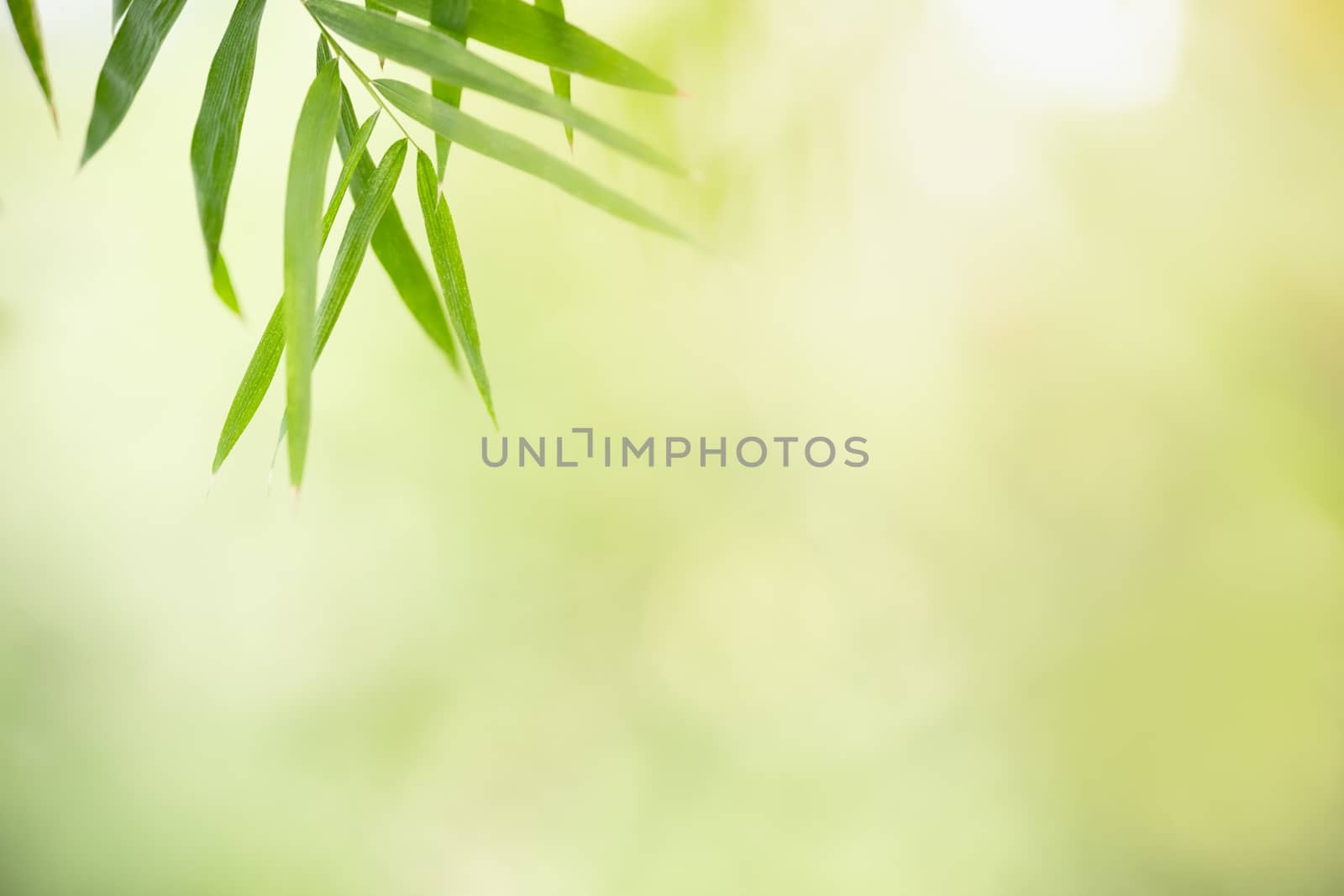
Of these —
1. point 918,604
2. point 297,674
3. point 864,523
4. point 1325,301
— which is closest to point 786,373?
point 864,523

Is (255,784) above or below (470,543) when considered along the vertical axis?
below

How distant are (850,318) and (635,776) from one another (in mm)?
955

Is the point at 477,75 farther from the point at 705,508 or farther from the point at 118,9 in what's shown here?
the point at 705,508

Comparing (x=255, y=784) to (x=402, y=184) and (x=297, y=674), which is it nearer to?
(x=297, y=674)

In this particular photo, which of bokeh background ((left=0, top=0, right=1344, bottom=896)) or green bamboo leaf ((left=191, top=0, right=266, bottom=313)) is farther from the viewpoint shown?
bokeh background ((left=0, top=0, right=1344, bottom=896))

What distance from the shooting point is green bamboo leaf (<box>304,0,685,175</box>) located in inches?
14.6

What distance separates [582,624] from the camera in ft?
4.85

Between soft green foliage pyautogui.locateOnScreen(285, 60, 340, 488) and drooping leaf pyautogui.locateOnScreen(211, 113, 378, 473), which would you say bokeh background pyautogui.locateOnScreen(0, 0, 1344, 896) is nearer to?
drooping leaf pyautogui.locateOnScreen(211, 113, 378, 473)

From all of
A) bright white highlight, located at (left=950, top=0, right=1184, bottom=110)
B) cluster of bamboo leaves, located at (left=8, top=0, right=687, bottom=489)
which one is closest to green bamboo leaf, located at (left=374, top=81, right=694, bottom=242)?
cluster of bamboo leaves, located at (left=8, top=0, right=687, bottom=489)

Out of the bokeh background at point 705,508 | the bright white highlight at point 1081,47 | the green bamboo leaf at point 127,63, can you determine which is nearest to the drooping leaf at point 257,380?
the green bamboo leaf at point 127,63

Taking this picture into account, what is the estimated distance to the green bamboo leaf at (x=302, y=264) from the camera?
0.36 metres

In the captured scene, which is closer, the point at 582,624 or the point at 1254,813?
the point at 1254,813

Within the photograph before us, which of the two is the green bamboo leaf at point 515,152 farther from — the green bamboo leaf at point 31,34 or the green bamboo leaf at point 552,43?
the green bamboo leaf at point 31,34

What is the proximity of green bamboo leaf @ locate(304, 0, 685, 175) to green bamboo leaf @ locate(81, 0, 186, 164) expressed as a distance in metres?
0.12
